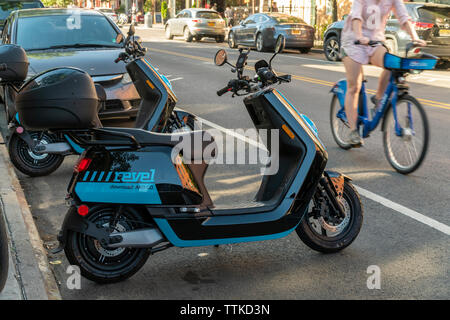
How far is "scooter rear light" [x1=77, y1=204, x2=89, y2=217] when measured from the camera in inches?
148

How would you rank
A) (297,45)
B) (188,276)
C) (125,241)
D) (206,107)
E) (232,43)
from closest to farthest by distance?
1. (125,241)
2. (188,276)
3. (206,107)
4. (297,45)
5. (232,43)

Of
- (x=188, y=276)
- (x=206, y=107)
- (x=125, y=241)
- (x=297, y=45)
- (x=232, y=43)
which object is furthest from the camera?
(x=232, y=43)

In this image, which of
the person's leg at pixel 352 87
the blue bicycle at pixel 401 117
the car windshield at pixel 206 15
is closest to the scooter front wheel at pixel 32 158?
the person's leg at pixel 352 87

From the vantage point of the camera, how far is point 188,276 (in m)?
4.12

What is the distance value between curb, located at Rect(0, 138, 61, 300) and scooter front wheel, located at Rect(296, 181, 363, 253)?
1714mm

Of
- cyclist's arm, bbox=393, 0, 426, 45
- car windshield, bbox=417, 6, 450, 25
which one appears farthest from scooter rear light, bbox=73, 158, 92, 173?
car windshield, bbox=417, 6, 450, 25

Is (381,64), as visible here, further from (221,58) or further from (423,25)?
(423,25)

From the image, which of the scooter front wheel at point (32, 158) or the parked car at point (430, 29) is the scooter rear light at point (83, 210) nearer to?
the scooter front wheel at point (32, 158)

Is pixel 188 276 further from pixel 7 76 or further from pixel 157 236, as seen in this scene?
pixel 7 76

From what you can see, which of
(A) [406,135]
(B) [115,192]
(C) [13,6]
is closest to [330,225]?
(B) [115,192]

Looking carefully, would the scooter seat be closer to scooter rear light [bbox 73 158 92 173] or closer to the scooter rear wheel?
scooter rear light [bbox 73 158 92 173]

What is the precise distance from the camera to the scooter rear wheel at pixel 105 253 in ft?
12.6
